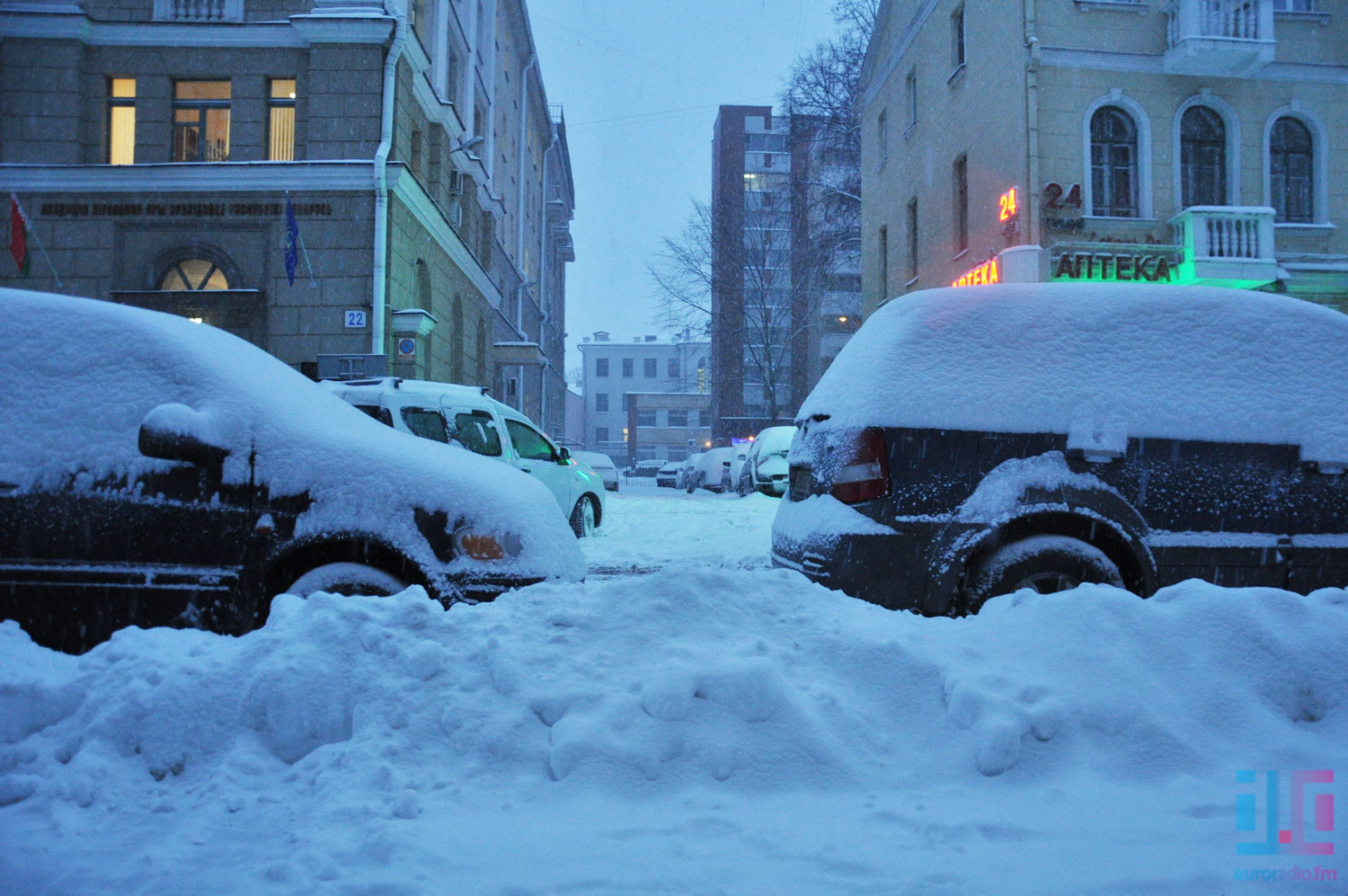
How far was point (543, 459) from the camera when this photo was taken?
10305 millimetres

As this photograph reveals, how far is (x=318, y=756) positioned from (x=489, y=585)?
4.37 ft

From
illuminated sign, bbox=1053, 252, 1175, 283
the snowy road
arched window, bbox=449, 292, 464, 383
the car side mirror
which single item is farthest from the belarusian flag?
illuminated sign, bbox=1053, 252, 1175, 283

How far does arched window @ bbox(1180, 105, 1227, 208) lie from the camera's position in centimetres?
1611

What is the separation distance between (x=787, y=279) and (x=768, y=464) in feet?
89.4

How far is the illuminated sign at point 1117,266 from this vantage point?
49.8 ft

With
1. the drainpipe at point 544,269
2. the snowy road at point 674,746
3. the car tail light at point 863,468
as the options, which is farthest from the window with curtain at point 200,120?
the drainpipe at point 544,269

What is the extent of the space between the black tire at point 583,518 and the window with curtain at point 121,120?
13.3m

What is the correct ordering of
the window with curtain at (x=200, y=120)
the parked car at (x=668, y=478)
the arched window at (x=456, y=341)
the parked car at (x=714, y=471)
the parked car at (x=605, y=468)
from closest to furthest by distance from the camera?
1. the window with curtain at (x=200, y=120)
2. the arched window at (x=456, y=341)
3. the parked car at (x=714, y=471)
4. the parked car at (x=605, y=468)
5. the parked car at (x=668, y=478)

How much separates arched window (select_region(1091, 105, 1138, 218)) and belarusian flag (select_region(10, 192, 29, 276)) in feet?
68.0

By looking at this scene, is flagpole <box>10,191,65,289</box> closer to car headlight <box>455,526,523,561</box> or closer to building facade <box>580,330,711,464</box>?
car headlight <box>455,526,523,561</box>

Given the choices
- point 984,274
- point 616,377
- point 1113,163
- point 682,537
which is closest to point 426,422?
point 682,537

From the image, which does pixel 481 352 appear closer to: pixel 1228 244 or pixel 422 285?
pixel 422 285

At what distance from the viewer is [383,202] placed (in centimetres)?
1656

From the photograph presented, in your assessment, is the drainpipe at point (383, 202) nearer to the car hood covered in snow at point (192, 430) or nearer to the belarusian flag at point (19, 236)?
the belarusian flag at point (19, 236)
